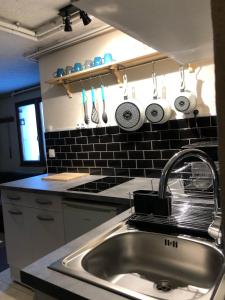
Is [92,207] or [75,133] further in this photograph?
[75,133]

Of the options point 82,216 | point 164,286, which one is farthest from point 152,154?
point 164,286

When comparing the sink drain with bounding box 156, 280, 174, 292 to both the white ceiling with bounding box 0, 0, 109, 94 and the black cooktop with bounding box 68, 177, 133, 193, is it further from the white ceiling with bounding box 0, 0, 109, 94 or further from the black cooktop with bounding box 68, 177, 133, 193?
the white ceiling with bounding box 0, 0, 109, 94

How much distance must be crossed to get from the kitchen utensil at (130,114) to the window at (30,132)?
103 inches

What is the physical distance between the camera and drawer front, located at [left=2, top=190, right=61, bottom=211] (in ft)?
6.53

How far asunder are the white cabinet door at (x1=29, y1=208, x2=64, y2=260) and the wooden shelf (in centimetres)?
121

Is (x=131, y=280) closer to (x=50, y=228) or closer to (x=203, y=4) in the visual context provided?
(x=203, y=4)

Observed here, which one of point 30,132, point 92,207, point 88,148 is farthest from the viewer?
point 30,132

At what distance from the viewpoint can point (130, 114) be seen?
2.05 m

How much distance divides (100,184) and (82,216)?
32cm

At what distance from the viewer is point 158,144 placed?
2.14m

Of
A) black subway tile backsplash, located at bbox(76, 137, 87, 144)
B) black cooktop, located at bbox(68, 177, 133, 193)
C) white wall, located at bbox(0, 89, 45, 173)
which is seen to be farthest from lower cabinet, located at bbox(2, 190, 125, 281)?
white wall, located at bbox(0, 89, 45, 173)

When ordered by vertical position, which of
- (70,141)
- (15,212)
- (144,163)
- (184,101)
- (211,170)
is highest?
(184,101)

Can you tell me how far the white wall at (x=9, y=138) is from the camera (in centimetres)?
484

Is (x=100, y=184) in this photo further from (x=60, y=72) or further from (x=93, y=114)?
(x=60, y=72)
